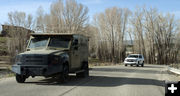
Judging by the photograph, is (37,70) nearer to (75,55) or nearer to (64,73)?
(64,73)

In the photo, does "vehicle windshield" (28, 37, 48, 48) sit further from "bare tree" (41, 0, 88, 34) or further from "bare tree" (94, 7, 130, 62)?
"bare tree" (94, 7, 130, 62)

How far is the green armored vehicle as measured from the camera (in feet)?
38.6

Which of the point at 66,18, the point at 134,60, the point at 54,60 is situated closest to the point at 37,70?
the point at 54,60

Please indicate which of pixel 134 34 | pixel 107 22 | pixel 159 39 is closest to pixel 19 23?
pixel 107 22

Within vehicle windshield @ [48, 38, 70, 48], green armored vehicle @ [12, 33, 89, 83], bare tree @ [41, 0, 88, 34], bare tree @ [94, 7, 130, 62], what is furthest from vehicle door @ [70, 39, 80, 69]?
bare tree @ [94, 7, 130, 62]

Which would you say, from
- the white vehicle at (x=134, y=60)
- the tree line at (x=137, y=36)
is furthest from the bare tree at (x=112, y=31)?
the white vehicle at (x=134, y=60)

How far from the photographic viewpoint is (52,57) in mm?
11914

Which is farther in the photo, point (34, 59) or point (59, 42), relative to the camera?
point (59, 42)

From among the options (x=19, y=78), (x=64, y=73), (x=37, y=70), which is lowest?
(x=19, y=78)

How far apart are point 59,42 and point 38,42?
113 cm

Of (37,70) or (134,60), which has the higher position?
(37,70)

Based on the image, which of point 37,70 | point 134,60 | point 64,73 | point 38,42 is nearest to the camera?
point 37,70

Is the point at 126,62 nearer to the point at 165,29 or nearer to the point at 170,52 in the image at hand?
the point at 165,29

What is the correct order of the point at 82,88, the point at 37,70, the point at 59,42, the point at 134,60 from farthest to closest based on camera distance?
the point at 134,60 < the point at 59,42 < the point at 37,70 < the point at 82,88
